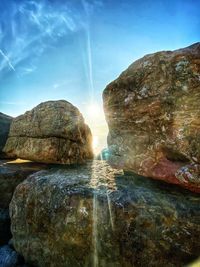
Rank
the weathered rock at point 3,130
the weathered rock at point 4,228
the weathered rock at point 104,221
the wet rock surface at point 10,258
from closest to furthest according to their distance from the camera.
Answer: the weathered rock at point 104,221
the wet rock surface at point 10,258
the weathered rock at point 4,228
the weathered rock at point 3,130

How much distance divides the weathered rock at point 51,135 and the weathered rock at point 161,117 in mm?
1825

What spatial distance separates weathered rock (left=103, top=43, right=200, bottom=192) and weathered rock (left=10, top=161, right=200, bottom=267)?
0.40 meters

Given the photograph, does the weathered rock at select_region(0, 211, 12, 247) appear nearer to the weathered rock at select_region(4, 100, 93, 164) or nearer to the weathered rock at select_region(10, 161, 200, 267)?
the weathered rock at select_region(10, 161, 200, 267)

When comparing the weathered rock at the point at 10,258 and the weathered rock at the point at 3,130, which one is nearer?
the weathered rock at the point at 10,258

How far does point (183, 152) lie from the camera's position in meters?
4.57

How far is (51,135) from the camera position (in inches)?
281

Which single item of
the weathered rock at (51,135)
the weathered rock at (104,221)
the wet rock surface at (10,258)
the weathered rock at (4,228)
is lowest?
the wet rock surface at (10,258)

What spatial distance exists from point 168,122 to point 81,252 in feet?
11.6

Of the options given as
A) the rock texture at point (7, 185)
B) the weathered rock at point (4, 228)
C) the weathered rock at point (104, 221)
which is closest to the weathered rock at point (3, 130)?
the rock texture at point (7, 185)

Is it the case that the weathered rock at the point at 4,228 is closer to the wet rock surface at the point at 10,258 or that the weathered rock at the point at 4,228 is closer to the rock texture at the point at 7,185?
the rock texture at the point at 7,185

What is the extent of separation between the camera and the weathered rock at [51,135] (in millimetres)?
7066

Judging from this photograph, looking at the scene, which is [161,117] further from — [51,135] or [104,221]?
[51,135]

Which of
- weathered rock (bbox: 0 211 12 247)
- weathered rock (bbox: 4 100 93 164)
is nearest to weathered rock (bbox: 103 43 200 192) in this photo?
weathered rock (bbox: 4 100 93 164)

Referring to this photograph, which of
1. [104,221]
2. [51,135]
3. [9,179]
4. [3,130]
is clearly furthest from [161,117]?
[3,130]
